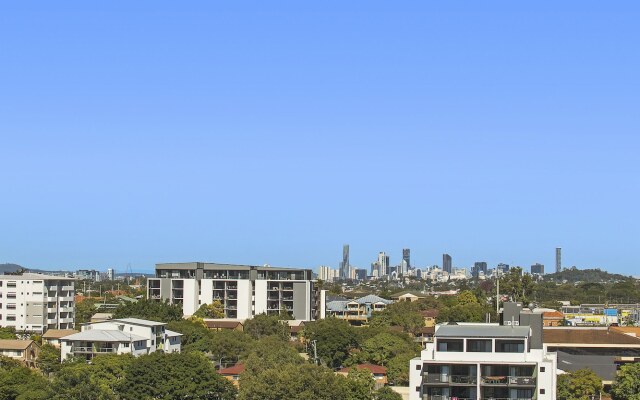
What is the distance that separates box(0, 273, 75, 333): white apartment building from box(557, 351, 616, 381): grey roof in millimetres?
38646

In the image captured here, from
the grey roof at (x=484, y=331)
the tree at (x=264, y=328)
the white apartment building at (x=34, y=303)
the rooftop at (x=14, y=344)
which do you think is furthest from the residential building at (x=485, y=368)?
the white apartment building at (x=34, y=303)

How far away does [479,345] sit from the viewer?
121ft

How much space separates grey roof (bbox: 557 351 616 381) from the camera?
2128 inches

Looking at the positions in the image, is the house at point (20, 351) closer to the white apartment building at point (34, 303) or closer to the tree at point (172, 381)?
the tree at point (172, 381)

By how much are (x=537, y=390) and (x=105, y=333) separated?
27.6 meters

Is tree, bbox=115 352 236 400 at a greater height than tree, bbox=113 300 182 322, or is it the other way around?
tree, bbox=113 300 182 322

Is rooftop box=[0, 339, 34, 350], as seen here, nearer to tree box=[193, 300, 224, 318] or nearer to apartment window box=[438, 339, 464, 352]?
tree box=[193, 300, 224, 318]

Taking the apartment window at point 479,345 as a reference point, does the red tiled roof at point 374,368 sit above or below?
below

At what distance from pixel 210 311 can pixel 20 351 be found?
95.6ft

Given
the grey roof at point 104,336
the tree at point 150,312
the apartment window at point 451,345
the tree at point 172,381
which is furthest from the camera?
the tree at point 150,312

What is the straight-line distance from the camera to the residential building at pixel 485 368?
36719 mm

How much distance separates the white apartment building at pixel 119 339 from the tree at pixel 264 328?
398 inches

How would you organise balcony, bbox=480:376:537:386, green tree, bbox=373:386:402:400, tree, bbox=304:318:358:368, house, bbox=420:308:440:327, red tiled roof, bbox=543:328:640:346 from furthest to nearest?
house, bbox=420:308:440:327
tree, bbox=304:318:358:368
red tiled roof, bbox=543:328:640:346
green tree, bbox=373:386:402:400
balcony, bbox=480:376:537:386

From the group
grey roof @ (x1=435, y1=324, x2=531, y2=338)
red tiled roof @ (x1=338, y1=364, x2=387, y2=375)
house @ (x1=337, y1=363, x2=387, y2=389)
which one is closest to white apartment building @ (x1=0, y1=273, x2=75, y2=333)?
red tiled roof @ (x1=338, y1=364, x2=387, y2=375)
